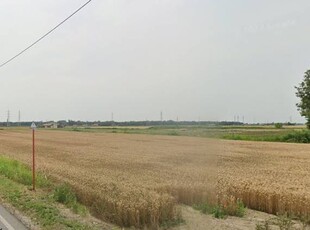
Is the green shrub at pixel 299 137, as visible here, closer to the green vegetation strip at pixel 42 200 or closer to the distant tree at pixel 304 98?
the distant tree at pixel 304 98

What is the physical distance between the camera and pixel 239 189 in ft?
34.5

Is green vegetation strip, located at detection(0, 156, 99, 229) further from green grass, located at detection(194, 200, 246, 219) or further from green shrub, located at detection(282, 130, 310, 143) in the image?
green shrub, located at detection(282, 130, 310, 143)

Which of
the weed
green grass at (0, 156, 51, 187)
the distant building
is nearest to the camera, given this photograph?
the weed

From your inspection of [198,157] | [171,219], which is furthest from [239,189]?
[171,219]

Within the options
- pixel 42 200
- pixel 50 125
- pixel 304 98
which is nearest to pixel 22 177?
pixel 42 200

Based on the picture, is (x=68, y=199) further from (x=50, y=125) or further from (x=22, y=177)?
(x=50, y=125)

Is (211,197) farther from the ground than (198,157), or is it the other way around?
(198,157)

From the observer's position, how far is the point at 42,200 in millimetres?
9820

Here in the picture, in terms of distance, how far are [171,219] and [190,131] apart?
75.2 inches

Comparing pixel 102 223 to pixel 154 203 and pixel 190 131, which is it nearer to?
pixel 154 203

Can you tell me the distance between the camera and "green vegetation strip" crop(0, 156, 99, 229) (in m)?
7.53

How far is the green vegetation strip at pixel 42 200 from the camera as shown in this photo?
753cm

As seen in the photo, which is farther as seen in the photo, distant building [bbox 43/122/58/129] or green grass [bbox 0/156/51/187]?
distant building [bbox 43/122/58/129]

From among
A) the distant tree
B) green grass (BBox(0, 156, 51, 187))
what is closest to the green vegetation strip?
green grass (BBox(0, 156, 51, 187))
